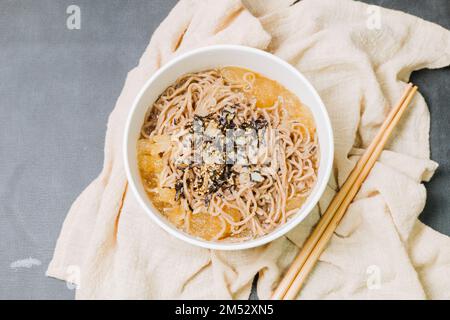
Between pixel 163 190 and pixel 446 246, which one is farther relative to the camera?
pixel 446 246

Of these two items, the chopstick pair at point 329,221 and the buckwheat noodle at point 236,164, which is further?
the chopstick pair at point 329,221

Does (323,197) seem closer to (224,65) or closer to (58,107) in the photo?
(224,65)

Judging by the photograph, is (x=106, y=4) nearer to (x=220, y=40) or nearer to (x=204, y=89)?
(x=220, y=40)

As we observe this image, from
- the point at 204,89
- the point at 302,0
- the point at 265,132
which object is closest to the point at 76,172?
the point at 204,89

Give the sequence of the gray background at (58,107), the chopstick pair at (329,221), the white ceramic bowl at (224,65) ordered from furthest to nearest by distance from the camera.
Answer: the gray background at (58,107) < the chopstick pair at (329,221) < the white ceramic bowl at (224,65)

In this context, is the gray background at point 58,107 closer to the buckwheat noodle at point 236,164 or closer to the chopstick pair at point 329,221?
the chopstick pair at point 329,221

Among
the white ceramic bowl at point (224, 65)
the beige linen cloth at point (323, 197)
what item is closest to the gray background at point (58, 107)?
the beige linen cloth at point (323, 197)
